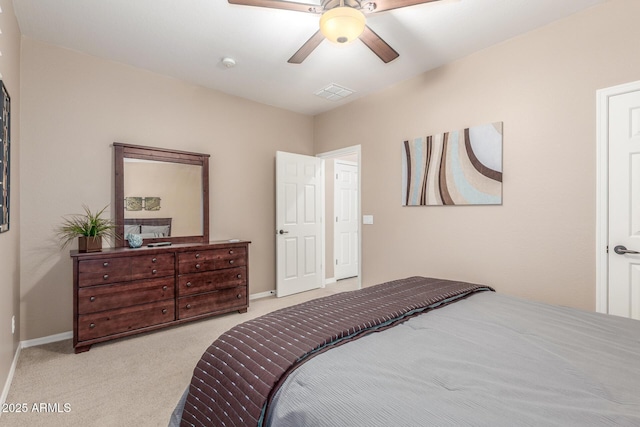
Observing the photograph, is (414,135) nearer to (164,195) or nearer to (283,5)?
(283,5)

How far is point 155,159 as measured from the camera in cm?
341

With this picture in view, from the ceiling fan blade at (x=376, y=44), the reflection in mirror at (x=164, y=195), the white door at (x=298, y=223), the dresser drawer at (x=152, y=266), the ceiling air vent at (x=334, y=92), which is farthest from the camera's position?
the white door at (x=298, y=223)

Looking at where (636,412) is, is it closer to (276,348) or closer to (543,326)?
(543,326)

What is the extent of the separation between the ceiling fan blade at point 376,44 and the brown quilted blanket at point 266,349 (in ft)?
5.72

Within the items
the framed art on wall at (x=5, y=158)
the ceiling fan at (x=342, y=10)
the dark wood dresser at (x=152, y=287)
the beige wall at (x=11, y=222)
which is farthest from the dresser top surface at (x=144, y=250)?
the ceiling fan at (x=342, y=10)

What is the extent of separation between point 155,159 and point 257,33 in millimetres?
1746

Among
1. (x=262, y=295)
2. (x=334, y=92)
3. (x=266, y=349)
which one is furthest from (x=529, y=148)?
(x=262, y=295)

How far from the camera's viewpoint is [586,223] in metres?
2.39

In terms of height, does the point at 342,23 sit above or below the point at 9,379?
above

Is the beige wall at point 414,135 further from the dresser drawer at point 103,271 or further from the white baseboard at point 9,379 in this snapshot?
the dresser drawer at point 103,271

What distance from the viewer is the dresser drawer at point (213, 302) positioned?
3176 mm

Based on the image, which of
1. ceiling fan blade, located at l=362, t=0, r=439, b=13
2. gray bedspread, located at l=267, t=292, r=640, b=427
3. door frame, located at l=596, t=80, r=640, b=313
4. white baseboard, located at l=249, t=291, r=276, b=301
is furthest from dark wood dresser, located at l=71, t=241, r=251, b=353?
door frame, located at l=596, t=80, r=640, b=313

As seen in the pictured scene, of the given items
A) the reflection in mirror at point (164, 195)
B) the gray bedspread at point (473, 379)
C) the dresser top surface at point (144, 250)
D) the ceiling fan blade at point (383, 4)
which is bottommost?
the gray bedspread at point (473, 379)

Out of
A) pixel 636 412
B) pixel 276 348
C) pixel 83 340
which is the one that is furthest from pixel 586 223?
pixel 83 340
